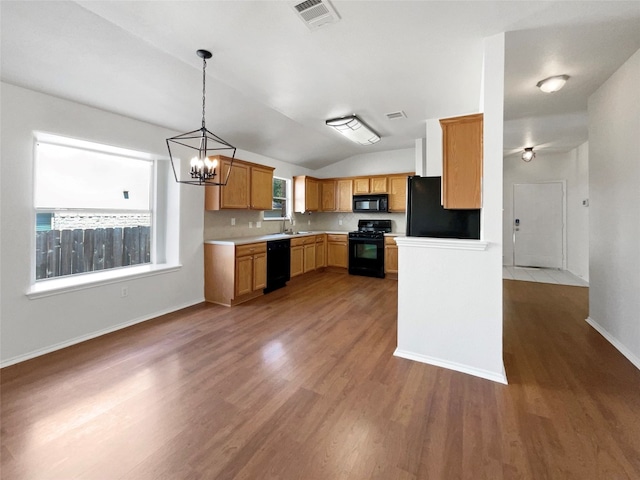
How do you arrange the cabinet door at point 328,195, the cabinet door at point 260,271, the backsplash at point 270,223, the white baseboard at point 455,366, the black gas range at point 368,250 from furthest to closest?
the cabinet door at point 328,195
the black gas range at point 368,250
the backsplash at point 270,223
the cabinet door at point 260,271
the white baseboard at point 455,366

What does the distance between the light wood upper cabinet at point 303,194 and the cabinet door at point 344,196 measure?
614mm

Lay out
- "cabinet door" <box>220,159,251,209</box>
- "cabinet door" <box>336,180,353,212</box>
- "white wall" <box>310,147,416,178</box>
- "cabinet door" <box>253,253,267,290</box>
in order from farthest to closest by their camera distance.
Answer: "cabinet door" <box>336,180,353,212</box> → "white wall" <box>310,147,416,178</box> → "cabinet door" <box>253,253,267,290</box> → "cabinet door" <box>220,159,251,209</box>

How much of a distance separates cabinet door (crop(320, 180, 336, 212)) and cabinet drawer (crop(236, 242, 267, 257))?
8.40ft

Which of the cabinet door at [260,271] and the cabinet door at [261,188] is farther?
the cabinet door at [261,188]

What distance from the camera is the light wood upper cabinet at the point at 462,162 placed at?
7.50ft

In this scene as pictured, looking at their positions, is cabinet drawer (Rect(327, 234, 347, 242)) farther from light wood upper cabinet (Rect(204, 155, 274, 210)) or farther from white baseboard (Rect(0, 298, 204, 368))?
white baseboard (Rect(0, 298, 204, 368))

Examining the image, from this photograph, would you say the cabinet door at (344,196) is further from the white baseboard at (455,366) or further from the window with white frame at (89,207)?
the white baseboard at (455,366)

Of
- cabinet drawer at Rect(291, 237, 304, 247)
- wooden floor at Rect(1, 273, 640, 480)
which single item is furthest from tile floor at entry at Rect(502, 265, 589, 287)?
cabinet drawer at Rect(291, 237, 304, 247)

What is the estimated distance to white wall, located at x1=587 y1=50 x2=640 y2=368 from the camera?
96.7 inches

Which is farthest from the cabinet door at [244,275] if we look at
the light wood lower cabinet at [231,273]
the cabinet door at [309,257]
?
the cabinet door at [309,257]

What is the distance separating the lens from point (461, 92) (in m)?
3.20

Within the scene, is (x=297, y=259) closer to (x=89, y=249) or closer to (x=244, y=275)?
(x=244, y=275)

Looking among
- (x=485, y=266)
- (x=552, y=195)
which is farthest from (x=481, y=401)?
(x=552, y=195)

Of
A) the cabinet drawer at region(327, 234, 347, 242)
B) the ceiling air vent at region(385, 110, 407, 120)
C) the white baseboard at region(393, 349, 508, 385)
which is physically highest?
the ceiling air vent at region(385, 110, 407, 120)
